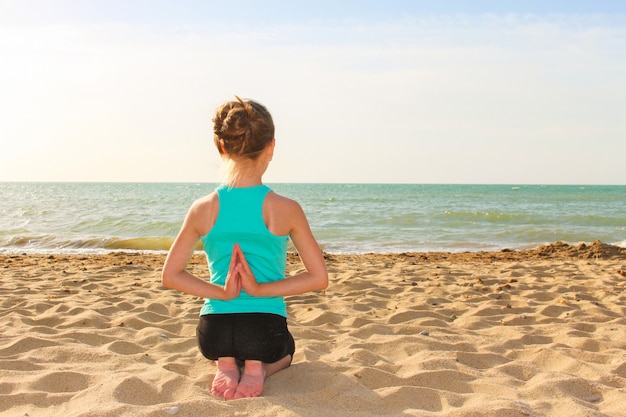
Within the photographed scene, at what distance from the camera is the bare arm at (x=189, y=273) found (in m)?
2.64

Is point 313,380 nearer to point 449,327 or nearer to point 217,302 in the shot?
point 217,302

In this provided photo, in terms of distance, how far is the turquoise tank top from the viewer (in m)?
2.71

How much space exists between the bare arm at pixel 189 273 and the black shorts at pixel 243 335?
10.0 inches

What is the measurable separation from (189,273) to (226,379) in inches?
23.0

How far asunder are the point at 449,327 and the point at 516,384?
4.44 feet

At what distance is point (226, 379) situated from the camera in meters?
2.81

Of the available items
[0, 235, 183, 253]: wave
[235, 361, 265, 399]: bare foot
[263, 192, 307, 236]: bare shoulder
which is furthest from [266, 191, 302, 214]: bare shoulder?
[0, 235, 183, 253]: wave

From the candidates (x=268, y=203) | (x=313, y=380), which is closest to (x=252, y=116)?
(x=268, y=203)

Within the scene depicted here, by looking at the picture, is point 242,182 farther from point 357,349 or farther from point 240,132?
point 357,349

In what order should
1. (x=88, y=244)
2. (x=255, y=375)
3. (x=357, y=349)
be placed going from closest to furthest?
1. (x=255, y=375)
2. (x=357, y=349)
3. (x=88, y=244)

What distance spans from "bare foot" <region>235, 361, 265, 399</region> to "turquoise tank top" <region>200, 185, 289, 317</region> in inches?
11.6

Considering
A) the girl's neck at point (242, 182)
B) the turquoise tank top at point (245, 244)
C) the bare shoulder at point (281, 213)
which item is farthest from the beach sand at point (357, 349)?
the girl's neck at point (242, 182)

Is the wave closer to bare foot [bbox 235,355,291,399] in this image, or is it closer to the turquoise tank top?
bare foot [bbox 235,355,291,399]

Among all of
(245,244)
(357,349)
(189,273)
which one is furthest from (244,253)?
(357,349)
